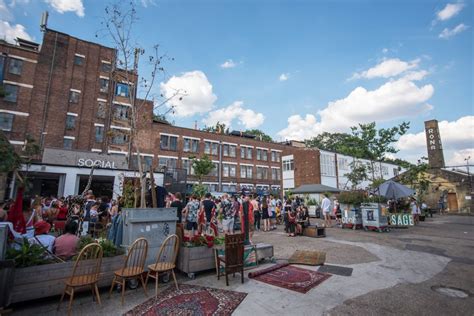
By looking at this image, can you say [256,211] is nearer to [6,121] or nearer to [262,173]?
[6,121]

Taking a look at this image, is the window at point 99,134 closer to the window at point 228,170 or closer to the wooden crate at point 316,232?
the window at point 228,170

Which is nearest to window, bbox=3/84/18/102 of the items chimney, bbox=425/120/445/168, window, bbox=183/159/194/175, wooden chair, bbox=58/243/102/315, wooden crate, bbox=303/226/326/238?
window, bbox=183/159/194/175

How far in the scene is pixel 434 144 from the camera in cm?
4069

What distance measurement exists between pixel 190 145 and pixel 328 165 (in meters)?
20.3

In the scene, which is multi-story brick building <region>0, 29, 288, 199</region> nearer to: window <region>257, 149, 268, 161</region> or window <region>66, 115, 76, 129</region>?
window <region>66, 115, 76, 129</region>

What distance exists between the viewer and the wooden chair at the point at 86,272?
3822mm

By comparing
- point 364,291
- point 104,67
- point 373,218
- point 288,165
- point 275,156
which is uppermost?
point 104,67

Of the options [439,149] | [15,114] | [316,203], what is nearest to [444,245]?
[316,203]

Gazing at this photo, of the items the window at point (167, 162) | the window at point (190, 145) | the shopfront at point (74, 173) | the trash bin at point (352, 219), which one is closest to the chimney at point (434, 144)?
the trash bin at point (352, 219)

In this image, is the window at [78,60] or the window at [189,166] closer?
the window at [78,60]

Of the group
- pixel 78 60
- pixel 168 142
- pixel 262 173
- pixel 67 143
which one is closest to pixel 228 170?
pixel 262 173

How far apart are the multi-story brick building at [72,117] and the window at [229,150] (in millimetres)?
5337

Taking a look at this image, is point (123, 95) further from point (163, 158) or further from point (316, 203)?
point (316, 203)

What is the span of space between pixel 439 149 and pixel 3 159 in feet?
172
